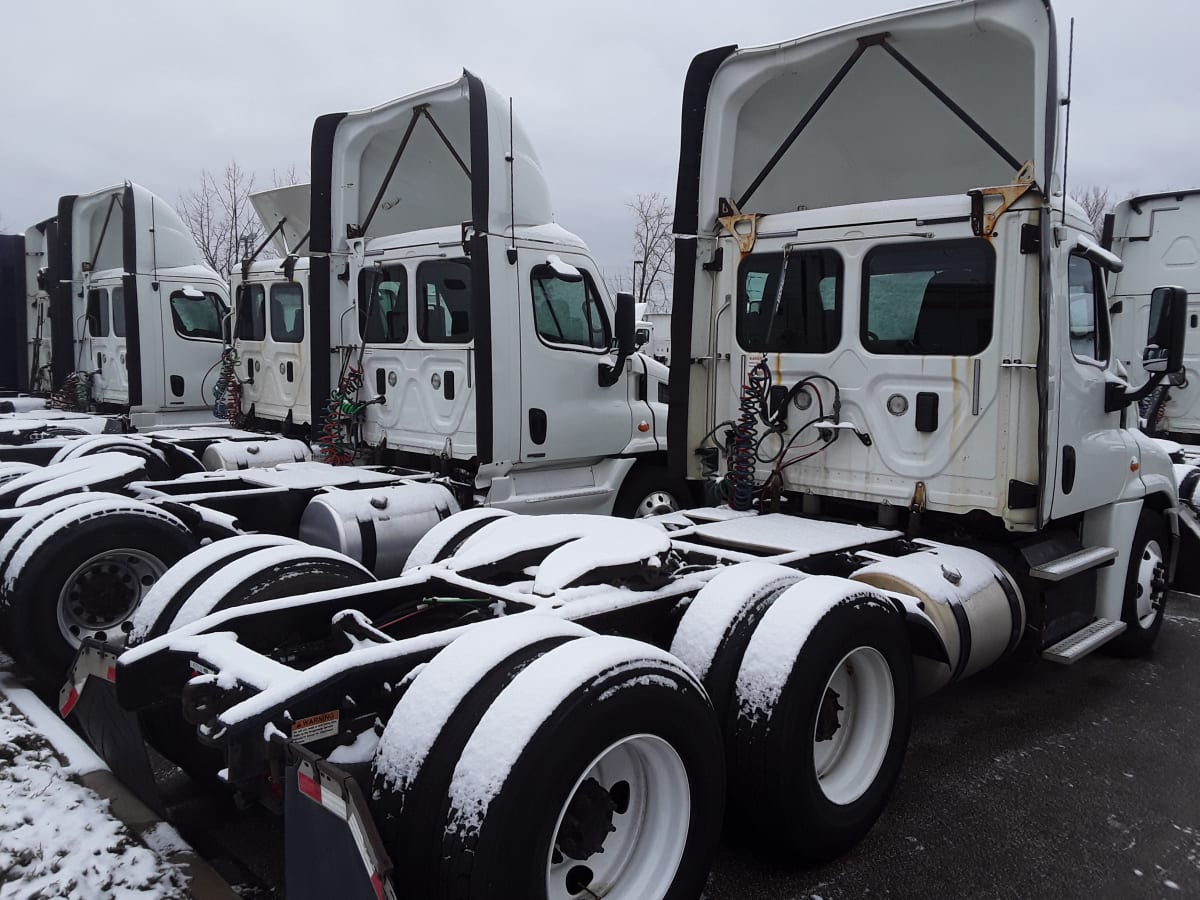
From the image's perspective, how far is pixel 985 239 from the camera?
4938 millimetres

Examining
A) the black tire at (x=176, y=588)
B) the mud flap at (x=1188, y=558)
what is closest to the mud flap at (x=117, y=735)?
the black tire at (x=176, y=588)

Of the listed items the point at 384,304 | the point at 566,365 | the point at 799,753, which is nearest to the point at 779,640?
the point at 799,753

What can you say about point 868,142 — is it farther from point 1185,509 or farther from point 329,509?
point 329,509

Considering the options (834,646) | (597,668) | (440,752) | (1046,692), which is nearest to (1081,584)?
(1046,692)

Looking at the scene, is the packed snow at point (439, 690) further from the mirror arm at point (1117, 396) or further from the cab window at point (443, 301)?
the cab window at point (443, 301)

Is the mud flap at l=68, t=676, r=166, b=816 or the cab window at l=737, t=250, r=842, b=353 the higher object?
the cab window at l=737, t=250, r=842, b=353

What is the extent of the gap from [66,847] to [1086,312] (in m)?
5.52

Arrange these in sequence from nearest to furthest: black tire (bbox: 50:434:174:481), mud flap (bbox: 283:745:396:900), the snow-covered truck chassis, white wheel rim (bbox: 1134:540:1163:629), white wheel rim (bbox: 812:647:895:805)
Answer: mud flap (bbox: 283:745:396:900), the snow-covered truck chassis, white wheel rim (bbox: 812:647:895:805), white wheel rim (bbox: 1134:540:1163:629), black tire (bbox: 50:434:174:481)

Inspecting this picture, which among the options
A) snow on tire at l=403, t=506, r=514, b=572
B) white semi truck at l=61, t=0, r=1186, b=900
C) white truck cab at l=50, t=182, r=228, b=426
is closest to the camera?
white semi truck at l=61, t=0, r=1186, b=900

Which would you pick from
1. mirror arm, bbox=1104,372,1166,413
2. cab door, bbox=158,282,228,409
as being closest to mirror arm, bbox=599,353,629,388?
mirror arm, bbox=1104,372,1166,413

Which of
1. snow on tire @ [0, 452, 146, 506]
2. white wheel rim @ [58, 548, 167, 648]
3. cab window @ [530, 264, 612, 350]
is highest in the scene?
cab window @ [530, 264, 612, 350]

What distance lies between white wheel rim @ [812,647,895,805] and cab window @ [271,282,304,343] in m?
7.44

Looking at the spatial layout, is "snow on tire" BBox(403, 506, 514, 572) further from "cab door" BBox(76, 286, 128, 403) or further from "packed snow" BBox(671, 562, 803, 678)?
"cab door" BBox(76, 286, 128, 403)

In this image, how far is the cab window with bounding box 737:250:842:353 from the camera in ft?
18.1
